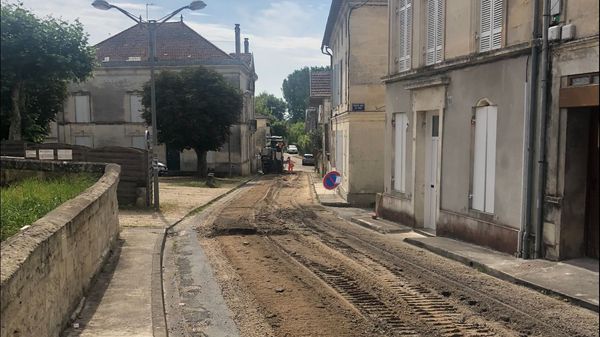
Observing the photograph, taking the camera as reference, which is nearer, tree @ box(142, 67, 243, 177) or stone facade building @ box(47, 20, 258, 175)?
tree @ box(142, 67, 243, 177)

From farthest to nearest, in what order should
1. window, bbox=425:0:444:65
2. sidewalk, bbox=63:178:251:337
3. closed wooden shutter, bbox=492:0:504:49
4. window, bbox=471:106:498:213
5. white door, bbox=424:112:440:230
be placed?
white door, bbox=424:112:440:230 < window, bbox=425:0:444:65 < closed wooden shutter, bbox=492:0:504:49 < window, bbox=471:106:498:213 < sidewalk, bbox=63:178:251:337

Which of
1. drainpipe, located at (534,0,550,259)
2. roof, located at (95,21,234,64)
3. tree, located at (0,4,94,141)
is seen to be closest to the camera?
A: drainpipe, located at (534,0,550,259)

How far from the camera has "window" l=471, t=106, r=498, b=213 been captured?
383 inches

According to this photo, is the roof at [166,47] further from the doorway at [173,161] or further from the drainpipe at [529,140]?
the drainpipe at [529,140]

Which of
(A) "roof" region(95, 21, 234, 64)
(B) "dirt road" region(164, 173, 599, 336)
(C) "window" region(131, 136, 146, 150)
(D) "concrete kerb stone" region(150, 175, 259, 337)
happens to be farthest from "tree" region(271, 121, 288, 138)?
(B) "dirt road" region(164, 173, 599, 336)

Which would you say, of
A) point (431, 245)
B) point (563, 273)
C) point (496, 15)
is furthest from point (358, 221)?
point (563, 273)

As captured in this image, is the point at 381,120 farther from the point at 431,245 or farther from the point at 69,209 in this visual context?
the point at 69,209

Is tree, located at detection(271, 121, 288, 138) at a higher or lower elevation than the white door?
higher

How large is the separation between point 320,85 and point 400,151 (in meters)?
30.8

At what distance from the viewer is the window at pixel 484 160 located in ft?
31.9

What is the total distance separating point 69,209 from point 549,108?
7037mm

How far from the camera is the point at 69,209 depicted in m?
6.90

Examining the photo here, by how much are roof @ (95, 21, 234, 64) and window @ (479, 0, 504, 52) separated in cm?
3163

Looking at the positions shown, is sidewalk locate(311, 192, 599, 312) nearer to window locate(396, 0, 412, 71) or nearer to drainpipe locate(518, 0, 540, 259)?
drainpipe locate(518, 0, 540, 259)
